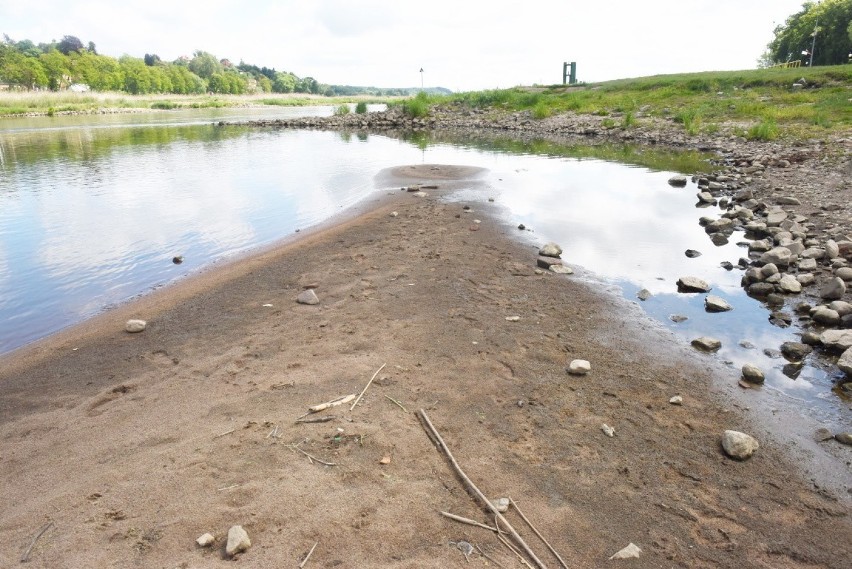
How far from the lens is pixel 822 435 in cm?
488

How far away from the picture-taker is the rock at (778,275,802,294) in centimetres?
819

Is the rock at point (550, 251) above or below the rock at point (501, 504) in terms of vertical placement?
above

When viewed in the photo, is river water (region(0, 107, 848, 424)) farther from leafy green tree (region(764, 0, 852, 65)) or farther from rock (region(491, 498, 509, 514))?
leafy green tree (region(764, 0, 852, 65))

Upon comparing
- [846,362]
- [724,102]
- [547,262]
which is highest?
[724,102]

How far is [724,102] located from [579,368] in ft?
120

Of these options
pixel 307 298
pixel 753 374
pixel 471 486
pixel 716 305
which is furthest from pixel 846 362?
pixel 307 298

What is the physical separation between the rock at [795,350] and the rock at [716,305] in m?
1.27

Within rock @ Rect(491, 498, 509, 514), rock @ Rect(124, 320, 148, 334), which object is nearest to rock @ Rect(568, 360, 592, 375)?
rock @ Rect(491, 498, 509, 514)

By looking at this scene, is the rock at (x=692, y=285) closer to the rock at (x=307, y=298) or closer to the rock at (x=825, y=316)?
the rock at (x=825, y=316)

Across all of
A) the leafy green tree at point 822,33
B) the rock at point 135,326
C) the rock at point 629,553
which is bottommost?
the rock at point 629,553

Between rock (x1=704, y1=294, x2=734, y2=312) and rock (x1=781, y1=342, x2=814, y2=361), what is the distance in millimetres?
1272

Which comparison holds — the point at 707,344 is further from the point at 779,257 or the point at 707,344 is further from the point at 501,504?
the point at 501,504

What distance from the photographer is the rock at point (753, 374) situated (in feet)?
18.9

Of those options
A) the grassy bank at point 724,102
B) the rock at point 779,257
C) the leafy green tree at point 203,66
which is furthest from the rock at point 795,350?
the leafy green tree at point 203,66
